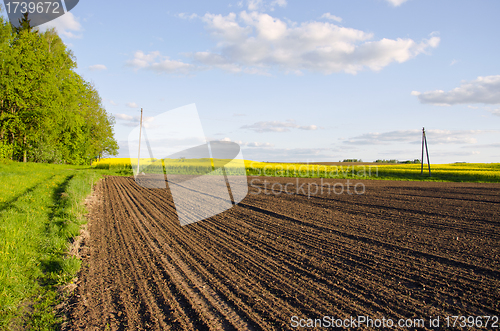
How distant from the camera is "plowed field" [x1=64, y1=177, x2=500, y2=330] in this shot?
3.80 meters

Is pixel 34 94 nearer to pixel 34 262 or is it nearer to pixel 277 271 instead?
pixel 34 262

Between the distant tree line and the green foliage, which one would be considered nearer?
the green foliage

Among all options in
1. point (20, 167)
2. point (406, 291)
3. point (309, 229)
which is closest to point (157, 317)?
point (406, 291)

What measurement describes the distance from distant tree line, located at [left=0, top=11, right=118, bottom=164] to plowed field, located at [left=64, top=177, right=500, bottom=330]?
26.1 meters

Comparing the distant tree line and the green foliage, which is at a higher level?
the distant tree line

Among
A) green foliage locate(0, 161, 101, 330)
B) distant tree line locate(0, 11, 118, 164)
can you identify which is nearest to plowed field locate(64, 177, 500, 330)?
green foliage locate(0, 161, 101, 330)

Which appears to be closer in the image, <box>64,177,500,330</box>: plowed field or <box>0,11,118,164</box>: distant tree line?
<box>64,177,500,330</box>: plowed field

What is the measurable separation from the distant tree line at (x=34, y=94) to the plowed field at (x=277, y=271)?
85.5 ft

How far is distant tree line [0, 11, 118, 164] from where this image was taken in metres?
26.7

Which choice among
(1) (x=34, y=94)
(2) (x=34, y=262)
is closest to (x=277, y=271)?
(2) (x=34, y=262)

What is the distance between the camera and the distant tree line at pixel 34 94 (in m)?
26.7

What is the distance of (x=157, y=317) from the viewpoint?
12.0 ft

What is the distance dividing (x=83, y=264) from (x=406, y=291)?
6.00 metres

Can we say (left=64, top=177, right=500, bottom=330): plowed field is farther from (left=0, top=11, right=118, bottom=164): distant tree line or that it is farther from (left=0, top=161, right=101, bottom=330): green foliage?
(left=0, top=11, right=118, bottom=164): distant tree line
